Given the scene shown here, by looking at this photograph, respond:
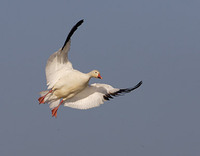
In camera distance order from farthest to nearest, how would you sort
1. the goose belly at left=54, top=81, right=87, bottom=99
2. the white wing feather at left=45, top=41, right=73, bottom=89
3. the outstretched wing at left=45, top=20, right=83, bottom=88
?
the goose belly at left=54, top=81, right=87, bottom=99 → the white wing feather at left=45, top=41, right=73, bottom=89 → the outstretched wing at left=45, top=20, right=83, bottom=88

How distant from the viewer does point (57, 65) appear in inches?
760

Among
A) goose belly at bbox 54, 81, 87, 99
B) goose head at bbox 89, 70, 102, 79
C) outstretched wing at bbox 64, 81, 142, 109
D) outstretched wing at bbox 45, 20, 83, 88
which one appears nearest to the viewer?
outstretched wing at bbox 45, 20, 83, 88

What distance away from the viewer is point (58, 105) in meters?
20.7

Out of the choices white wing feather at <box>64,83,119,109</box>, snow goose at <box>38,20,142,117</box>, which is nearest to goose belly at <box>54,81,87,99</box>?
snow goose at <box>38,20,142,117</box>

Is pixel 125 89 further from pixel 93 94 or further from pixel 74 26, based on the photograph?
pixel 74 26

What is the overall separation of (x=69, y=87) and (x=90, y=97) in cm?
155

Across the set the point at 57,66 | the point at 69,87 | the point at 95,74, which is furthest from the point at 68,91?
the point at 95,74

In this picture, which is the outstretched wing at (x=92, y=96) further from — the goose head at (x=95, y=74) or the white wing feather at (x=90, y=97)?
the goose head at (x=95, y=74)

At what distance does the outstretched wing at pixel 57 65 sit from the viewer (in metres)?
18.8

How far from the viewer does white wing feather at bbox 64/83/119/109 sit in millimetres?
20406

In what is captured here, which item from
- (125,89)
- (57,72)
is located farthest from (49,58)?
(125,89)

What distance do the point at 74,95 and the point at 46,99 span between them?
120 centimetres

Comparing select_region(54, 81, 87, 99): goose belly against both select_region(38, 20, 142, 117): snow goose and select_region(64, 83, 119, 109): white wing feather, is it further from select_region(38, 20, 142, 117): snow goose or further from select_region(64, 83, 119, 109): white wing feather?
select_region(64, 83, 119, 109): white wing feather

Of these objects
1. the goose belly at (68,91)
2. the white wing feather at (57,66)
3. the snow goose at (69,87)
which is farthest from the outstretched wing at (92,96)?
the white wing feather at (57,66)
